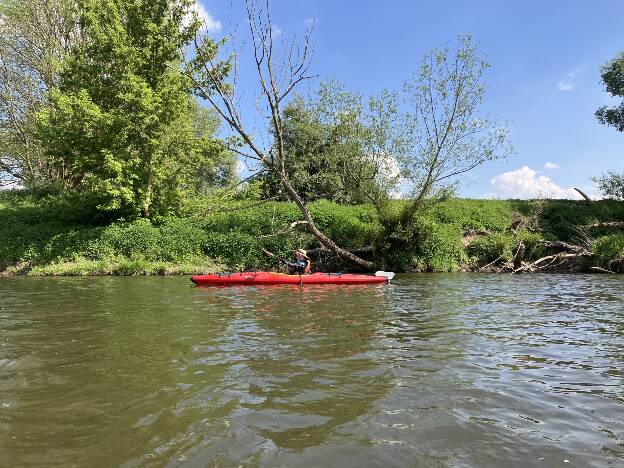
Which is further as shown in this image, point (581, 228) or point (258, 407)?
point (581, 228)

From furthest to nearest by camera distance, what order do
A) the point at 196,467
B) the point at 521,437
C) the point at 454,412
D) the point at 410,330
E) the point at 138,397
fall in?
the point at 410,330 < the point at 138,397 < the point at 454,412 < the point at 521,437 < the point at 196,467

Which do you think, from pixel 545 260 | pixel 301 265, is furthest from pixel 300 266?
pixel 545 260

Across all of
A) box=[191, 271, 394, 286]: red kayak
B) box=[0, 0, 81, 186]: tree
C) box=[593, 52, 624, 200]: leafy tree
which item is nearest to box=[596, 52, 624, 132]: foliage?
box=[593, 52, 624, 200]: leafy tree

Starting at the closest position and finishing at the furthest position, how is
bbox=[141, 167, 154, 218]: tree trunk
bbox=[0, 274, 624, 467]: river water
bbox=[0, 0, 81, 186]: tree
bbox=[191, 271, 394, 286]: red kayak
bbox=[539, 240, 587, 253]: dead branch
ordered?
1. bbox=[0, 274, 624, 467]: river water
2. bbox=[191, 271, 394, 286]: red kayak
3. bbox=[539, 240, 587, 253]: dead branch
4. bbox=[141, 167, 154, 218]: tree trunk
5. bbox=[0, 0, 81, 186]: tree

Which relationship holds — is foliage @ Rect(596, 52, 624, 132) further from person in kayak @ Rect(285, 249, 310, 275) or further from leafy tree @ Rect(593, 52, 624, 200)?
person in kayak @ Rect(285, 249, 310, 275)

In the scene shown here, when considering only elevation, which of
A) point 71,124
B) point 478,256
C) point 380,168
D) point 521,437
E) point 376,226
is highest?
point 71,124

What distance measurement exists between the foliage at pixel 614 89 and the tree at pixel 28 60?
29.6m

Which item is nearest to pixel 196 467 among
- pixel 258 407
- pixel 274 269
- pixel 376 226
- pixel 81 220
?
pixel 258 407

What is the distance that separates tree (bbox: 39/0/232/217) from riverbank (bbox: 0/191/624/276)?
1855mm

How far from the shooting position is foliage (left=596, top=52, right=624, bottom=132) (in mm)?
27078

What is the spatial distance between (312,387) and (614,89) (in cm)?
3016

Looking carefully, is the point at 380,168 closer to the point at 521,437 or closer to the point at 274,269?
the point at 274,269

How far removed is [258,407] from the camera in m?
4.35

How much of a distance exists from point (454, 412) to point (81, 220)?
2264 centimetres
